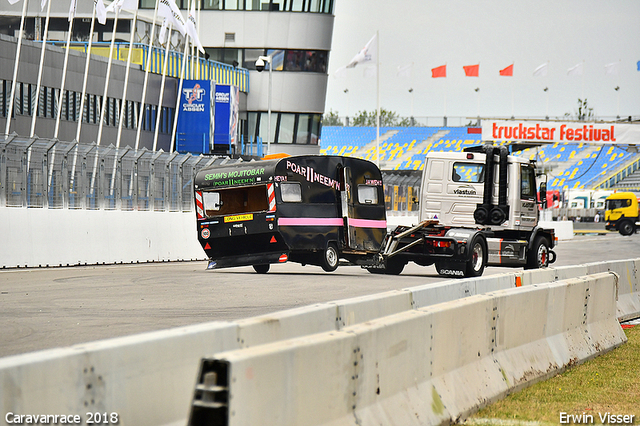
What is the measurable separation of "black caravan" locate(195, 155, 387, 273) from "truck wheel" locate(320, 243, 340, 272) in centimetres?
2

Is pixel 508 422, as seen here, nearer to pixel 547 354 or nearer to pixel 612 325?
pixel 547 354

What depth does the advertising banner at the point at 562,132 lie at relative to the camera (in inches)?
2090

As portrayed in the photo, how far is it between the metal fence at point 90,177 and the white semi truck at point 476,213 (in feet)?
23.2

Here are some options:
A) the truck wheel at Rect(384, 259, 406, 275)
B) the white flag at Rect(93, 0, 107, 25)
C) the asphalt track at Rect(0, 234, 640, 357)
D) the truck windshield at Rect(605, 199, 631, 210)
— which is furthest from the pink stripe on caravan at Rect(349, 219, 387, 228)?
the truck windshield at Rect(605, 199, 631, 210)

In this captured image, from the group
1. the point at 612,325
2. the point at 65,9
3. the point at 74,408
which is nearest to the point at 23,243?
the point at 612,325

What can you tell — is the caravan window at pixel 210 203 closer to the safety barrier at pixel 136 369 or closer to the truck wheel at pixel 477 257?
the truck wheel at pixel 477 257

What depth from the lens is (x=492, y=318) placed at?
7602 millimetres

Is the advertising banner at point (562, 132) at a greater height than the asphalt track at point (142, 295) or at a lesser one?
greater

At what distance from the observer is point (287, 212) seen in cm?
1986

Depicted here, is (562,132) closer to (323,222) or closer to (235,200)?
(235,200)

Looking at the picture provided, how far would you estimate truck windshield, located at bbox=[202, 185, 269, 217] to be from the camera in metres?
21.0

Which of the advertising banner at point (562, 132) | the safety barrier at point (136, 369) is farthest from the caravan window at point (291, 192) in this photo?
the advertising banner at point (562, 132)

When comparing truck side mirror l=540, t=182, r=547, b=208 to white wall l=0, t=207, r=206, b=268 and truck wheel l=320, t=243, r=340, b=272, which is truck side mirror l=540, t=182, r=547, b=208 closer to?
truck wheel l=320, t=243, r=340, b=272

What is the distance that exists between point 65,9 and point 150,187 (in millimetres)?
39158
